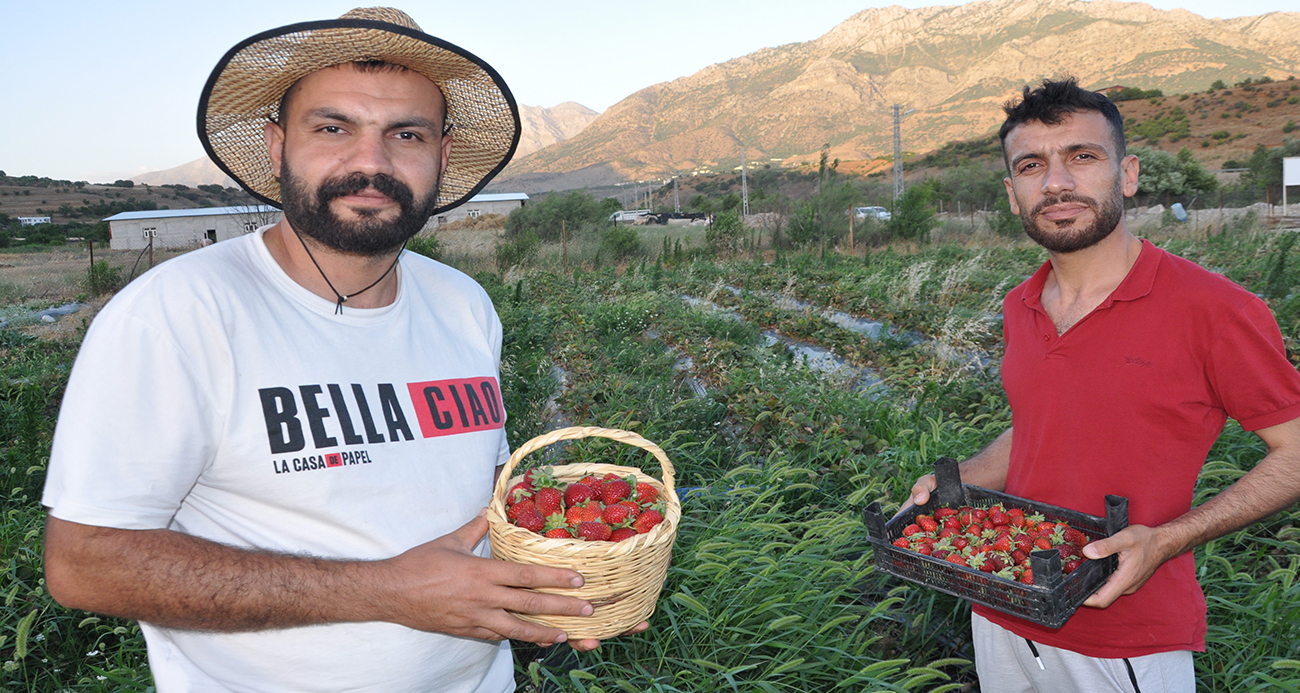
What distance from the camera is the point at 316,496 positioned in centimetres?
151

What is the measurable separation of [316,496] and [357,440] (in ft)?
0.47

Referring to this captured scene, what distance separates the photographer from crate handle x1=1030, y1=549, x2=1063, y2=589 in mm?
1817

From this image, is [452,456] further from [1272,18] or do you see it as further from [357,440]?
[1272,18]

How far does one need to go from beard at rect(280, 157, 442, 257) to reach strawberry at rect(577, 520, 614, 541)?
86 cm

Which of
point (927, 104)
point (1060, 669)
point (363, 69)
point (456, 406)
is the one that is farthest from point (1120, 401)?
point (927, 104)

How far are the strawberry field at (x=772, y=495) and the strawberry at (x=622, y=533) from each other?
0.96 metres

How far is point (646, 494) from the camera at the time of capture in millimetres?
2082

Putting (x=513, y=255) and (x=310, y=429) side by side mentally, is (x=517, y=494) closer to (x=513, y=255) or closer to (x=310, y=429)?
(x=310, y=429)

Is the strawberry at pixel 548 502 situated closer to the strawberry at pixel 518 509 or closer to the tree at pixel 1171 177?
the strawberry at pixel 518 509

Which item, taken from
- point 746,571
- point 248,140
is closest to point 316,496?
point 248,140

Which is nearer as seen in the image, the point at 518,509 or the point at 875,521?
the point at 518,509

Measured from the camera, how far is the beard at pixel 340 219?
1741 mm

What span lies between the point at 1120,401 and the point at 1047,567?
22.8 inches

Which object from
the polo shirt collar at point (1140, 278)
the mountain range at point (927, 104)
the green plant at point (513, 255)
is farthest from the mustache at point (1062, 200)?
the mountain range at point (927, 104)
